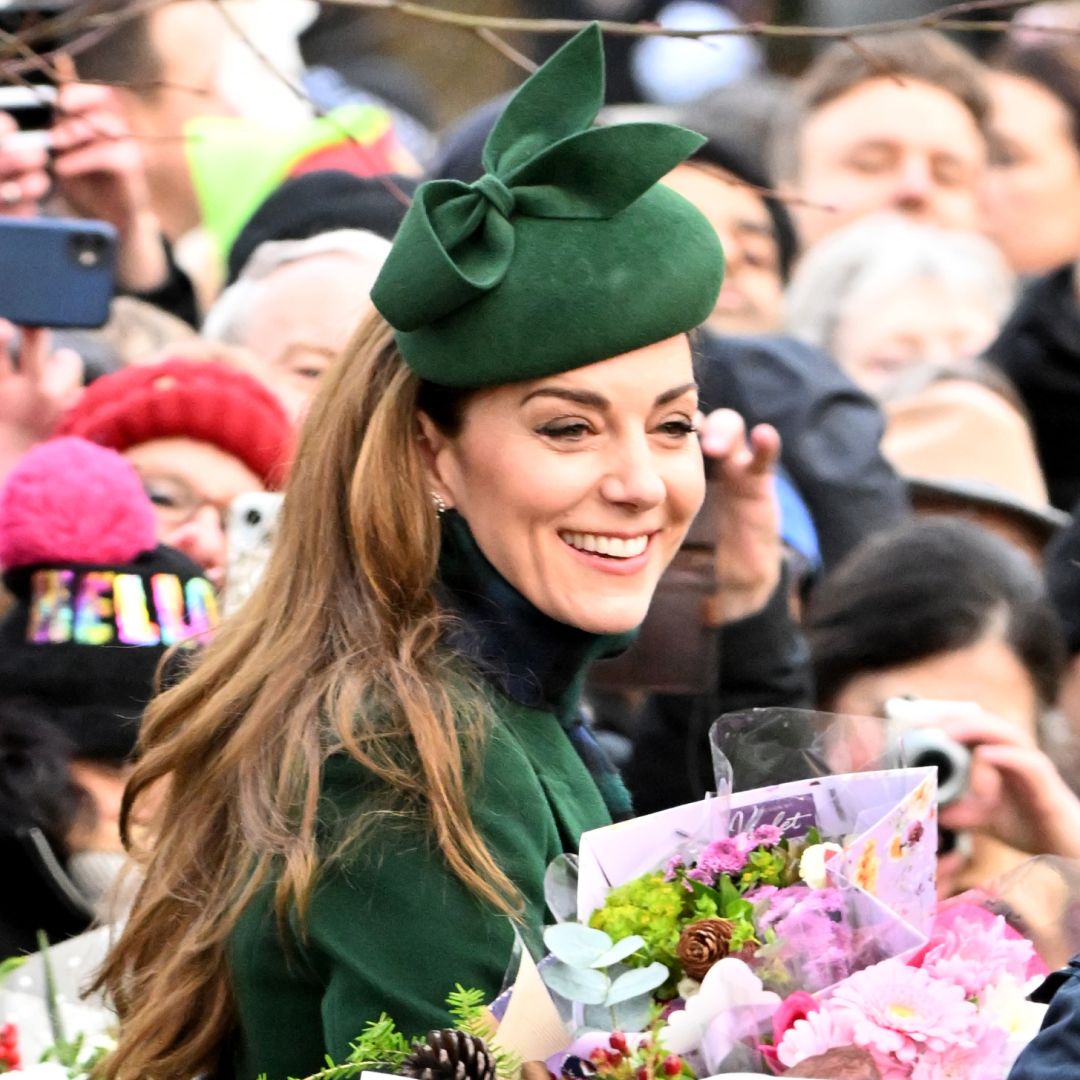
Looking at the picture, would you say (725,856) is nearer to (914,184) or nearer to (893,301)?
(893,301)

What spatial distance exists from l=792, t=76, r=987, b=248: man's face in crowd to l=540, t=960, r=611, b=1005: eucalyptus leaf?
4277 mm

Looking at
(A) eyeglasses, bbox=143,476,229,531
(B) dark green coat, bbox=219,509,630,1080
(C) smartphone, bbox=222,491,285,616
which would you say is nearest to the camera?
(B) dark green coat, bbox=219,509,630,1080

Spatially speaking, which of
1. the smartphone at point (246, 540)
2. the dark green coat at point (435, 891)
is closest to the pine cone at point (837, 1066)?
the dark green coat at point (435, 891)

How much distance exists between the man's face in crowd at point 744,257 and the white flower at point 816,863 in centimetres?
362

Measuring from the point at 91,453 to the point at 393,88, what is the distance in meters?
2.90

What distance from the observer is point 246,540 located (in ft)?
13.2

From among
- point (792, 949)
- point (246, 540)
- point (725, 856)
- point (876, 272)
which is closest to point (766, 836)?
point (725, 856)

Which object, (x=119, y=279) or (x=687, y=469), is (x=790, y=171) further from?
(x=687, y=469)

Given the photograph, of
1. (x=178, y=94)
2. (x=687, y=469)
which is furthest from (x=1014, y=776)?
(x=178, y=94)

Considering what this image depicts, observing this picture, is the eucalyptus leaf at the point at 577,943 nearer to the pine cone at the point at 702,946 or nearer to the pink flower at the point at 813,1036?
the pine cone at the point at 702,946

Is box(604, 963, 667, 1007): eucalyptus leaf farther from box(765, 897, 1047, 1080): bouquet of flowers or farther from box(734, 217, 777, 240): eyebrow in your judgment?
box(734, 217, 777, 240): eyebrow

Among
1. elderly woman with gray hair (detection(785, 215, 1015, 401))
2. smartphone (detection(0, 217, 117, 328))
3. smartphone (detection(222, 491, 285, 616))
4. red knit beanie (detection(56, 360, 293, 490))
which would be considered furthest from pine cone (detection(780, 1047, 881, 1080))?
elderly woman with gray hair (detection(785, 215, 1015, 401))

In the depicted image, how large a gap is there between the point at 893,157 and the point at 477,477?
3803mm

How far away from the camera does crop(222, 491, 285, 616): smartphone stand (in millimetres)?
3852
